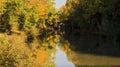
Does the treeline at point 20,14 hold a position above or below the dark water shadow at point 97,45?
above

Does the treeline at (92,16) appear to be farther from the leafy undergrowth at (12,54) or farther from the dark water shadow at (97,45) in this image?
the leafy undergrowth at (12,54)

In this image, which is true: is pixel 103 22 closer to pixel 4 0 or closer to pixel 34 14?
pixel 34 14

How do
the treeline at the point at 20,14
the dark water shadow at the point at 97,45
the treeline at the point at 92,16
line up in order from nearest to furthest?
the treeline at the point at 20,14
the dark water shadow at the point at 97,45
the treeline at the point at 92,16

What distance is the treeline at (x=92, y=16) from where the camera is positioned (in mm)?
54312

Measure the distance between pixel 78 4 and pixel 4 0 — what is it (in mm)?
35088

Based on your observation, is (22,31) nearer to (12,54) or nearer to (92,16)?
(12,54)

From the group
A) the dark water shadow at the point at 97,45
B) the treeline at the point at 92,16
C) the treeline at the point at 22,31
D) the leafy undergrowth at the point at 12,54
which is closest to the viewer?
the leafy undergrowth at the point at 12,54

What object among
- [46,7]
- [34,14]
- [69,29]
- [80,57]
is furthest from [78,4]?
[80,57]

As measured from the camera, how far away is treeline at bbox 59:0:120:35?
5431 cm

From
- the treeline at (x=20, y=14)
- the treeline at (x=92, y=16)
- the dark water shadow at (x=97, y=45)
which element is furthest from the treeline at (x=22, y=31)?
the treeline at (x=92, y=16)

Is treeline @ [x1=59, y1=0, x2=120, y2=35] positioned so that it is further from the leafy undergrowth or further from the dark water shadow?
the leafy undergrowth

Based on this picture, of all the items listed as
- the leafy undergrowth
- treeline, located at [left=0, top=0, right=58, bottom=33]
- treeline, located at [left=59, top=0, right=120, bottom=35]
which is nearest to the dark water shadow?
treeline, located at [left=59, top=0, right=120, bottom=35]

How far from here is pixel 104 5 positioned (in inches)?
2295

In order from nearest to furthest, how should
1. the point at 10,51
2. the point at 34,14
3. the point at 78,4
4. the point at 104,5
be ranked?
the point at 10,51 < the point at 34,14 < the point at 104,5 < the point at 78,4
